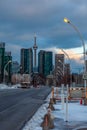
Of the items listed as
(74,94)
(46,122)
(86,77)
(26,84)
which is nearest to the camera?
(46,122)

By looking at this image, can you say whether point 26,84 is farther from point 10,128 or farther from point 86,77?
point 10,128

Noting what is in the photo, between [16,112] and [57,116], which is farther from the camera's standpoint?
[16,112]

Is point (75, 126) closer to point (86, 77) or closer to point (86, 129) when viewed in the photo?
point (86, 129)

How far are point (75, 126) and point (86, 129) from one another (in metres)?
1.26

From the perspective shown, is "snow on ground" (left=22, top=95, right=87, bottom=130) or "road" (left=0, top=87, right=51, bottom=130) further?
"road" (left=0, top=87, right=51, bottom=130)

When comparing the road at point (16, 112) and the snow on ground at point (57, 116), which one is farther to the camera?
the road at point (16, 112)

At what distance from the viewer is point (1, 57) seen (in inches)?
7229

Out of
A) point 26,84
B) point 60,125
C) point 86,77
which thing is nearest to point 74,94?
point 86,77

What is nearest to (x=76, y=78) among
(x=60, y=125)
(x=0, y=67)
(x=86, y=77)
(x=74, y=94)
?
(x=0, y=67)

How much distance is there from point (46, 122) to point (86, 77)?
16.9 metres

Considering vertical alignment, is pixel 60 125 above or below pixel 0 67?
below

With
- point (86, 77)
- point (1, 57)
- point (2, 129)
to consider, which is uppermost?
point (1, 57)

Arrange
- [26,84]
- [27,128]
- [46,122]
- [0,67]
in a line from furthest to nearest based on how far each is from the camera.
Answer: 1. [0,67]
2. [26,84]
3. [27,128]
4. [46,122]

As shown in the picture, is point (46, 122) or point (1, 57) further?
point (1, 57)
